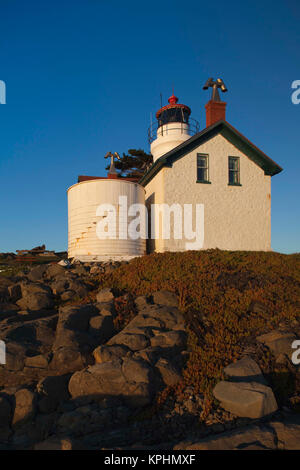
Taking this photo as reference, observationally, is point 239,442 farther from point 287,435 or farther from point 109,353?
point 109,353

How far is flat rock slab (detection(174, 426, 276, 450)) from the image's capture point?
14.8ft

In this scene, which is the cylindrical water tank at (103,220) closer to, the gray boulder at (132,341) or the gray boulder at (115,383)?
the gray boulder at (132,341)

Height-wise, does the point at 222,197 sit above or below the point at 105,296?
above

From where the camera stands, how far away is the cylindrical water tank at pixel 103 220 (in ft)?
52.9

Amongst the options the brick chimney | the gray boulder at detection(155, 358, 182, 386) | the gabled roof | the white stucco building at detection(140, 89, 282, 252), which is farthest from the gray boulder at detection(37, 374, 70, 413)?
the brick chimney

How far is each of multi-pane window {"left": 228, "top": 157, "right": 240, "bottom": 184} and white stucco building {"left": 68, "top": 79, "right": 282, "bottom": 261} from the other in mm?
24

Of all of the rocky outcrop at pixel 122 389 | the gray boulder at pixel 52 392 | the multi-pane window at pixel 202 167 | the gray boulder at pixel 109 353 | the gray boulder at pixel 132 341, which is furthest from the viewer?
the multi-pane window at pixel 202 167

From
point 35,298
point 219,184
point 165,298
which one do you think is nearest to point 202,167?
point 219,184

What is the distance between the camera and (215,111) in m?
19.9

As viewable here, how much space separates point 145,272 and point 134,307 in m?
2.56

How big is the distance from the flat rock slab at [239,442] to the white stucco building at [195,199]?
1173 cm

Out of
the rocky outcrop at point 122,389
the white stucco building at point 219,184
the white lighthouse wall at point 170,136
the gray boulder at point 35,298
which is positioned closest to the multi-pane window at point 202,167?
the white stucco building at point 219,184

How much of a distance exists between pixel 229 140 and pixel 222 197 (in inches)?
139
